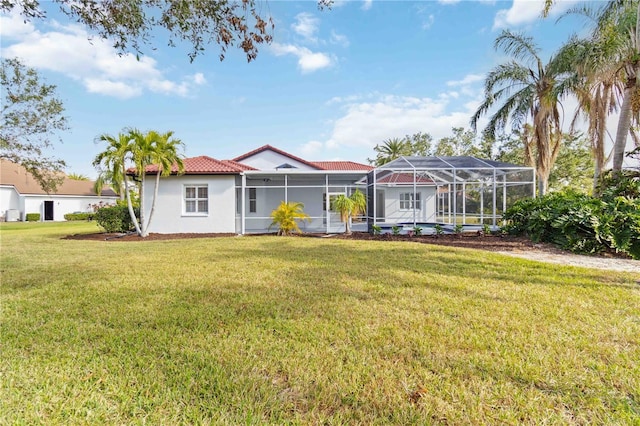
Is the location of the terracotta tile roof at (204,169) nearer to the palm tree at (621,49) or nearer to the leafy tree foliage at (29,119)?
the leafy tree foliage at (29,119)

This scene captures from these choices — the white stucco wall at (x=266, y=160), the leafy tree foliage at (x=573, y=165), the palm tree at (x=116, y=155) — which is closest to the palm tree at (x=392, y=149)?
the leafy tree foliage at (x=573, y=165)

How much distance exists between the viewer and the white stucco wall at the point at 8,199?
3291 centimetres

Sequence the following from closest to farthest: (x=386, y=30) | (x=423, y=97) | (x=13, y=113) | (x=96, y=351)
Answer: (x=96, y=351) → (x=386, y=30) → (x=13, y=113) → (x=423, y=97)

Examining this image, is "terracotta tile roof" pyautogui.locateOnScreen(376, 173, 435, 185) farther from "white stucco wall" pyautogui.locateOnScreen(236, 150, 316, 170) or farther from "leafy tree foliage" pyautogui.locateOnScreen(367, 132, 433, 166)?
→ "leafy tree foliage" pyautogui.locateOnScreen(367, 132, 433, 166)

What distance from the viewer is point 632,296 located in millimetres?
5168

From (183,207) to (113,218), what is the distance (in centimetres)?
379

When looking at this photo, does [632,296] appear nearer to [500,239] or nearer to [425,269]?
[425,269]

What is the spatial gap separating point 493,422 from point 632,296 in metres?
4.83

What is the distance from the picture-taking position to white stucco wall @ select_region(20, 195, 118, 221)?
33.9 meters

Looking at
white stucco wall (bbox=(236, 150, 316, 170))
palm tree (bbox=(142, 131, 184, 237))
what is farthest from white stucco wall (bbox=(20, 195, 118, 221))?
palm tree (bbox=(142, 131, 184, 237))

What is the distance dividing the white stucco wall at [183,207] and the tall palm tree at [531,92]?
49.3 feet

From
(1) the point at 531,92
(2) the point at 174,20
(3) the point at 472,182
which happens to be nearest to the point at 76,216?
(2) the point at 174,20

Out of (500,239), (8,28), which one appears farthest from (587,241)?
(8,28)

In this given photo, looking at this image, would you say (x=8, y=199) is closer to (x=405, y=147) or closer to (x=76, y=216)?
(x=76, y=216)
